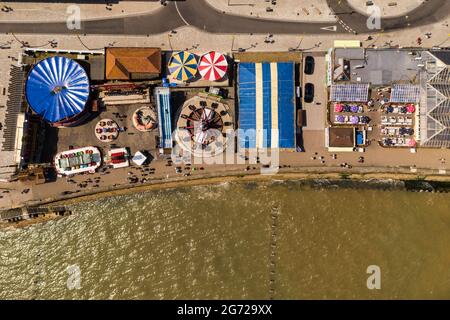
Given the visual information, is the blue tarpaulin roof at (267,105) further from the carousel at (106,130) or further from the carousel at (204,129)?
the carousel at (106,130)

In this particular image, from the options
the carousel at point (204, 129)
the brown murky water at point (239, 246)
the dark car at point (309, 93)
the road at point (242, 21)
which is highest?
the road at point (242, 21)

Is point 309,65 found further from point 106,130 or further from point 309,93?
point 106,130

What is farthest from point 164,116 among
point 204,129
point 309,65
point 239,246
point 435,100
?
point 435,100

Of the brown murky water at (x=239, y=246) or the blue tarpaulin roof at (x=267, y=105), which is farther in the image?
the blue tarpaulin roof at (x=267, y=105)

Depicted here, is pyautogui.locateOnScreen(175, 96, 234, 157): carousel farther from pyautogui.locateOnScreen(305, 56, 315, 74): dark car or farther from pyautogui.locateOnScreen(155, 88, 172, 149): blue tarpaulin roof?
pyautogui.locateOnScreen(305, 56, 315, 74): dark car

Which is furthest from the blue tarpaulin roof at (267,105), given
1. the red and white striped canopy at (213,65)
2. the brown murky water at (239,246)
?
the brown murky water at (239,246)

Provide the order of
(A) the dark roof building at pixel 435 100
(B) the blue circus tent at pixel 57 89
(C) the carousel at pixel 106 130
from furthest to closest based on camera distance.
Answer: (C) the carousel at pixel 106 130
(B) the blue circus tent at pixel 57 89
(A) the dark roof building at pixel 435 100
